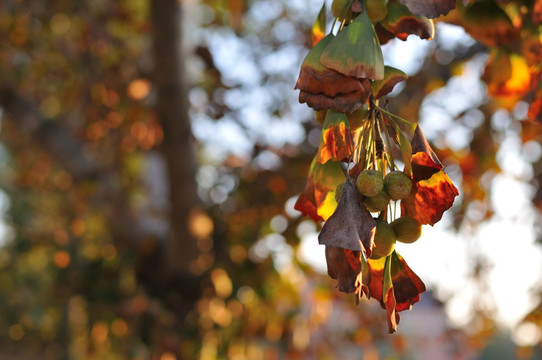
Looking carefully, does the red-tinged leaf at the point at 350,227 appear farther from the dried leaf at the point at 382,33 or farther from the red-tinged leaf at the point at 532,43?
the red-tinged leaf at the point at 532,43

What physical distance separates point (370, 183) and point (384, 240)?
0.21 ft

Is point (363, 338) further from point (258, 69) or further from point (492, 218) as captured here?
point (258, 69)

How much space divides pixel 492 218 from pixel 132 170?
2.19 metres

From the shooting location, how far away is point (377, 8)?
2.31ft

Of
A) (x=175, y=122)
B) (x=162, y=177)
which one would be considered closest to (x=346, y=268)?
(x=175, y=122)

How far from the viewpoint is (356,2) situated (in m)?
0.68

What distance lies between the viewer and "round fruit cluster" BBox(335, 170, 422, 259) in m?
0.61

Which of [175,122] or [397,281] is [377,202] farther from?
[175,122]

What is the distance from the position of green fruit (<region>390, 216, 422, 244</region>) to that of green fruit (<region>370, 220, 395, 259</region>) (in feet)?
0.03

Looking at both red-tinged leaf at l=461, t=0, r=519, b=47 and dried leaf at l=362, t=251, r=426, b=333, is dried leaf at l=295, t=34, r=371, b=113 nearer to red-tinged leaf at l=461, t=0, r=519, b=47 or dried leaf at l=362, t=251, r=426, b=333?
dried leaf at l=362, t=251, r=426, b=333

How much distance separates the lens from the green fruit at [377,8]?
2.30 feet

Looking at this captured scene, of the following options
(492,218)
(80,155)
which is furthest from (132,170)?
(492,218)

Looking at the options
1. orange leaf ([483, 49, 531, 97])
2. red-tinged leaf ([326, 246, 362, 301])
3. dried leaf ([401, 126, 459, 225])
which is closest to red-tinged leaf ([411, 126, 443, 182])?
dried leaf ([401, 126, 459, 225])

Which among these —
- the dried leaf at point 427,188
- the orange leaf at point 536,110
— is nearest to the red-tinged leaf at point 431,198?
the dried leaf at point 427,188
